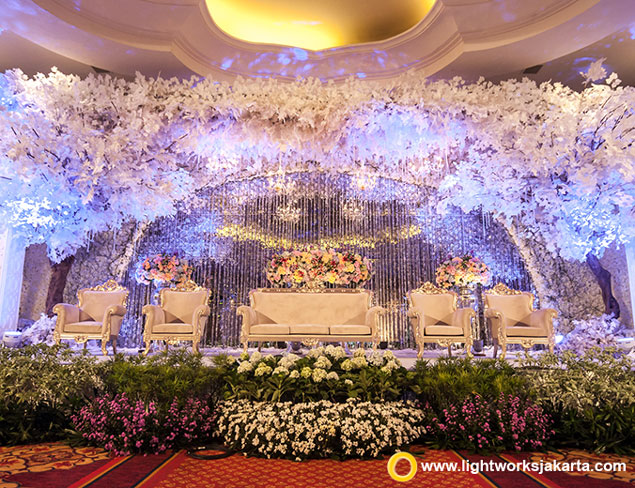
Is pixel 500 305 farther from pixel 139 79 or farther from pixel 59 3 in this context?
pixel 59 3

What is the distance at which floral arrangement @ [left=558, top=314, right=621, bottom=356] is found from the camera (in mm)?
6797

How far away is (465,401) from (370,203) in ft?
20.8

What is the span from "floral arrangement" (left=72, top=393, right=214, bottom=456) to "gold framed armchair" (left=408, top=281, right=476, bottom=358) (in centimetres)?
346

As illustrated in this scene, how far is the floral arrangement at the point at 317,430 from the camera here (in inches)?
114

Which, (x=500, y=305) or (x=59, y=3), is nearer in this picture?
(x=59, y=3)

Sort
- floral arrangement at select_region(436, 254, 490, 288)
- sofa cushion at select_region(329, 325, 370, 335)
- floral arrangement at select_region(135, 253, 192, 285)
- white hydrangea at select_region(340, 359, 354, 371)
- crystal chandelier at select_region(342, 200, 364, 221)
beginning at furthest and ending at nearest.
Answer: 1. crystal chandelier at select_region(342, 200, 364, 221)
2. floral arrangement at select_region(135, 253, 192, 285)
3. floral arrangement at select_region(436, 254, 490, 288)
4. sofa cushion at select_region(329, 325, 370, 335)
5. white hydrangea at select_region(340, 359, 354, 371)

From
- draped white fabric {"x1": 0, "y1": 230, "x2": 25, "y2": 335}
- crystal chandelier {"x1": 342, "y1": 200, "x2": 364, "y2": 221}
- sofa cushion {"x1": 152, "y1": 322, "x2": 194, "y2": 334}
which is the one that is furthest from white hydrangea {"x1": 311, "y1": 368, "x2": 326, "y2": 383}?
crystal chandelier {"x1": 342, "y1": 200, "x2": 364, "y2": 221}

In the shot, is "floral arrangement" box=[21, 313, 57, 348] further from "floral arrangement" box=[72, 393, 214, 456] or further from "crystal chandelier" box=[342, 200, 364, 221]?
"crystal chandelier" box=[342, 200, 364, 221]

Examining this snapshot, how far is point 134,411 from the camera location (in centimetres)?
307

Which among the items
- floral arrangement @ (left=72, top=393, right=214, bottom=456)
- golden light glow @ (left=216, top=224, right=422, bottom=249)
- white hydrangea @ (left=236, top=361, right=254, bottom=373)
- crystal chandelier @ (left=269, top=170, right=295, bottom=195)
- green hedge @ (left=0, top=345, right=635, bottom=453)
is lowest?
floral arrangement @ (left=72, top=393, right=214, bottom=456)

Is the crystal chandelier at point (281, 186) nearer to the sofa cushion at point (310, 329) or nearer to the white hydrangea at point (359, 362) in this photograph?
the sofa cushion at point (310, 329)

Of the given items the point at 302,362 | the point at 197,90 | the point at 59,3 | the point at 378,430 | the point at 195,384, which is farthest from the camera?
the point at 197,90

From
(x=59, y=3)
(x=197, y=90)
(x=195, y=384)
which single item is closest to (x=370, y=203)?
(x=197, y=90)

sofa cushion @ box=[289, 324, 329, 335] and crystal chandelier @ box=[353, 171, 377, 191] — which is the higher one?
crystal chandelier @ box=[353, 171, 377, 191]
